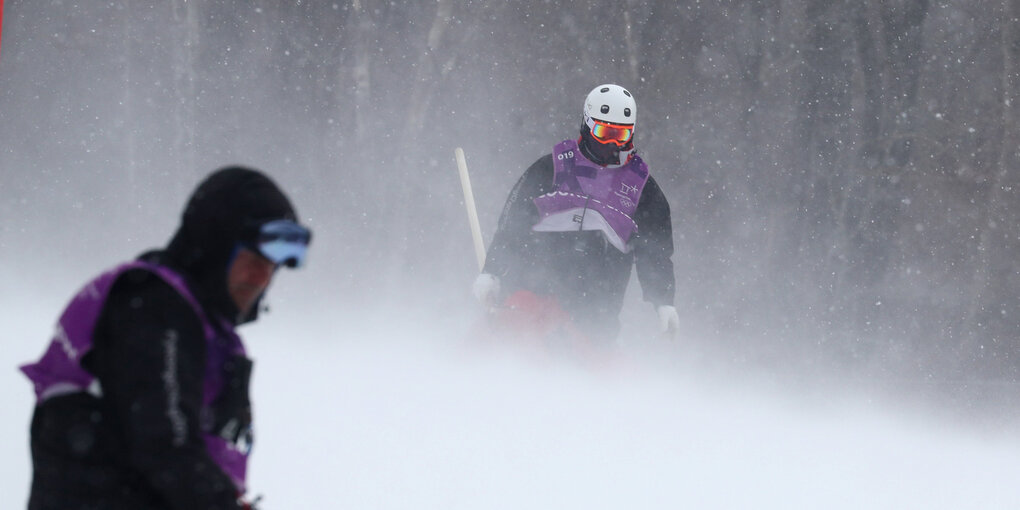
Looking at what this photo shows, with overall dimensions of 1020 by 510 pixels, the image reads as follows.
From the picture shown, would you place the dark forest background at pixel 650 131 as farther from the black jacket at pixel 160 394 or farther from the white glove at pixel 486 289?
the black jacket at pixel 160 394

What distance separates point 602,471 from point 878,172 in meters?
3.85

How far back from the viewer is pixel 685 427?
4418 mm

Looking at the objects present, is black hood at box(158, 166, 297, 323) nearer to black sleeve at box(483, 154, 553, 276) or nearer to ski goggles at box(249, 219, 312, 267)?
ski goggles at box(249, 219, 312, 267)

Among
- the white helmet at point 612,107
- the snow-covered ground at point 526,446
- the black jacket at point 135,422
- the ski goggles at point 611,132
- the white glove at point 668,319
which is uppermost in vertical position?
the white helmet at point 612,107

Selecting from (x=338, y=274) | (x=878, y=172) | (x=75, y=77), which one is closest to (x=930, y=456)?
(x=878, y=172)

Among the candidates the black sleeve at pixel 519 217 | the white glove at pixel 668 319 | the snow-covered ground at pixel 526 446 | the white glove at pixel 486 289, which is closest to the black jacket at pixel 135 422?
the snow-covered ground at pixel 526 446

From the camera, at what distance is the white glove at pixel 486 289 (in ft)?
14.5

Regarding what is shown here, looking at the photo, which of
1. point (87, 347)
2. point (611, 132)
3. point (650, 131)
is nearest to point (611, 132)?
point (611, 132)

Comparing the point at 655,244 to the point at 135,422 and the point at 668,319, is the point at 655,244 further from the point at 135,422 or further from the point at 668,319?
the point at 135,422

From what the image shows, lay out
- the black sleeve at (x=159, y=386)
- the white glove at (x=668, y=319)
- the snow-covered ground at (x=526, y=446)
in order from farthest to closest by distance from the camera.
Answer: the white glove at (x=668, y=319) → the snow-covered ground at (x=526, y=446) → the black sleeve at (x=159, y=386)

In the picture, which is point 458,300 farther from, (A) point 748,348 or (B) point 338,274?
(A) point 748,348

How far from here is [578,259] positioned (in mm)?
4555

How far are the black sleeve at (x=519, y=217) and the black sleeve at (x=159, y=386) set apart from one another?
10.6ft

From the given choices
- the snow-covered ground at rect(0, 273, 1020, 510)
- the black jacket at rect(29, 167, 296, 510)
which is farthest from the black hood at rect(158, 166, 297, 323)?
the snow-covered ground at rect(0, 273, 1020, 510)
